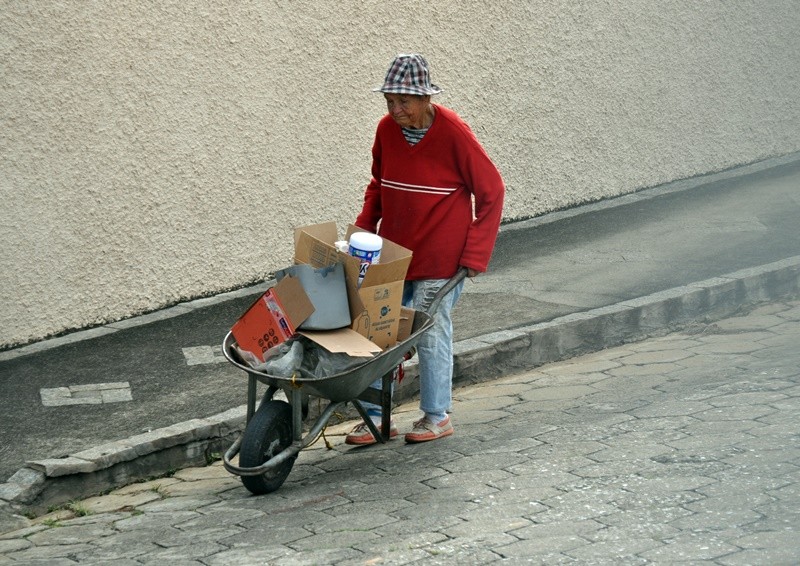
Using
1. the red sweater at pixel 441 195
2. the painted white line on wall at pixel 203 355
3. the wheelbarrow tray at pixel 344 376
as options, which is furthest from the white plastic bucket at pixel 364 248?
the painted white line on wall at pixel 203 355

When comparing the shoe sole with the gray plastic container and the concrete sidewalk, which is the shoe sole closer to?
the concrete sidewalk

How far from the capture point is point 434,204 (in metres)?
6.24

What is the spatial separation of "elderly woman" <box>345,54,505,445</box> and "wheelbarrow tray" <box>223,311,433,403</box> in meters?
0.45

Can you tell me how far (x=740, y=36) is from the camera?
12414 mm

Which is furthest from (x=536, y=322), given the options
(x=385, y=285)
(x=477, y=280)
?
(x=385, y=285)

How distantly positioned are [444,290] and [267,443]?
119 centimetres

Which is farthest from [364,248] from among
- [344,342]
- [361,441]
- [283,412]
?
[361,441]

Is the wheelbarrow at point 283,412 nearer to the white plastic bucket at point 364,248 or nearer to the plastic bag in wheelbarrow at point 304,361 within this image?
the plastic bag in wheelbarrow at point 304,361

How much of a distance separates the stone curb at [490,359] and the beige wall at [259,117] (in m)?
2.17

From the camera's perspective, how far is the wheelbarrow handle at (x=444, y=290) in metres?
6.09

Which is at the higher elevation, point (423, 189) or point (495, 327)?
point (423, 189)

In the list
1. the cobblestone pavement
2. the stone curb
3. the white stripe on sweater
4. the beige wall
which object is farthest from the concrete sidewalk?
the white stripe on sweater

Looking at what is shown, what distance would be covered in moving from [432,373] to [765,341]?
260 centimetres

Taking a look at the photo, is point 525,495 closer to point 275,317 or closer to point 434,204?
point 275,317
